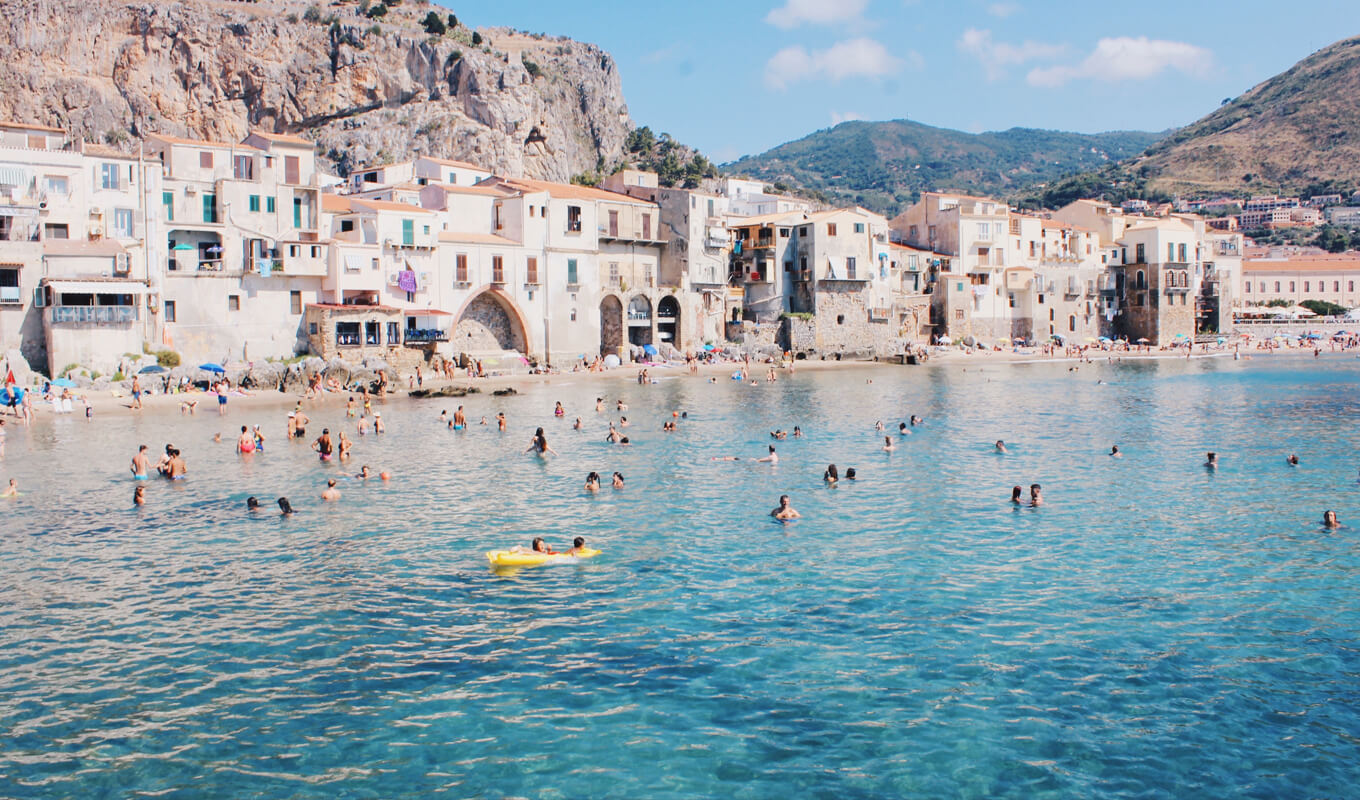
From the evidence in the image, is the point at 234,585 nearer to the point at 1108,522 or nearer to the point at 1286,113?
the point at 1108,522

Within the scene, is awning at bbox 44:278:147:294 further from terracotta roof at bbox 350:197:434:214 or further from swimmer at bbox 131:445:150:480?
swimmer at bbox 131:445:150:480

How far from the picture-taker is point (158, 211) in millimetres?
51469

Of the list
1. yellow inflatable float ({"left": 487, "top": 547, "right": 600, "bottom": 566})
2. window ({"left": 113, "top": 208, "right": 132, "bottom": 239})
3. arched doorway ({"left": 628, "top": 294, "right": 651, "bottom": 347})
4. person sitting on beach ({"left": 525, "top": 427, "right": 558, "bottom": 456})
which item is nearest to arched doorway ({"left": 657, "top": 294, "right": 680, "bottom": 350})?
arched doorway ({"left": 628, "top": 294, "right": 651, "bottom": 347})

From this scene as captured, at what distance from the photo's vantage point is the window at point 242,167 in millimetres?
54594

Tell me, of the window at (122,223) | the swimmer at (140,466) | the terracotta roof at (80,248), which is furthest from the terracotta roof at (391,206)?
the swimmer at (140,466)

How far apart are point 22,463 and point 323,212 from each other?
28086 mm

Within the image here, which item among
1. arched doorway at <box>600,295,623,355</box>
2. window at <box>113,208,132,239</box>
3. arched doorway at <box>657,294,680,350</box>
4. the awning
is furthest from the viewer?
arched doorway at <box>657,294,680,350</box>

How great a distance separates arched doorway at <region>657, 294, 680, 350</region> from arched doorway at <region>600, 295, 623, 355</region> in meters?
4.06

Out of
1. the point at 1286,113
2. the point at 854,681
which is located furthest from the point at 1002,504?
the point at 1286,113

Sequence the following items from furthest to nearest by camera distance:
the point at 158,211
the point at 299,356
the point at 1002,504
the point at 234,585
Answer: the point at 299,356 < the point at 158,211 < the point at 1002,504 < the point at 234,585

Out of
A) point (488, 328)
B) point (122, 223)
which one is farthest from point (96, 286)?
point (488, 328)

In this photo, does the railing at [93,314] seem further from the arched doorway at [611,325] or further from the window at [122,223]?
the arched doorway at [611,325]

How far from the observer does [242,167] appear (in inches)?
2159

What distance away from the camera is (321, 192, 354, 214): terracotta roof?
2281 inches
